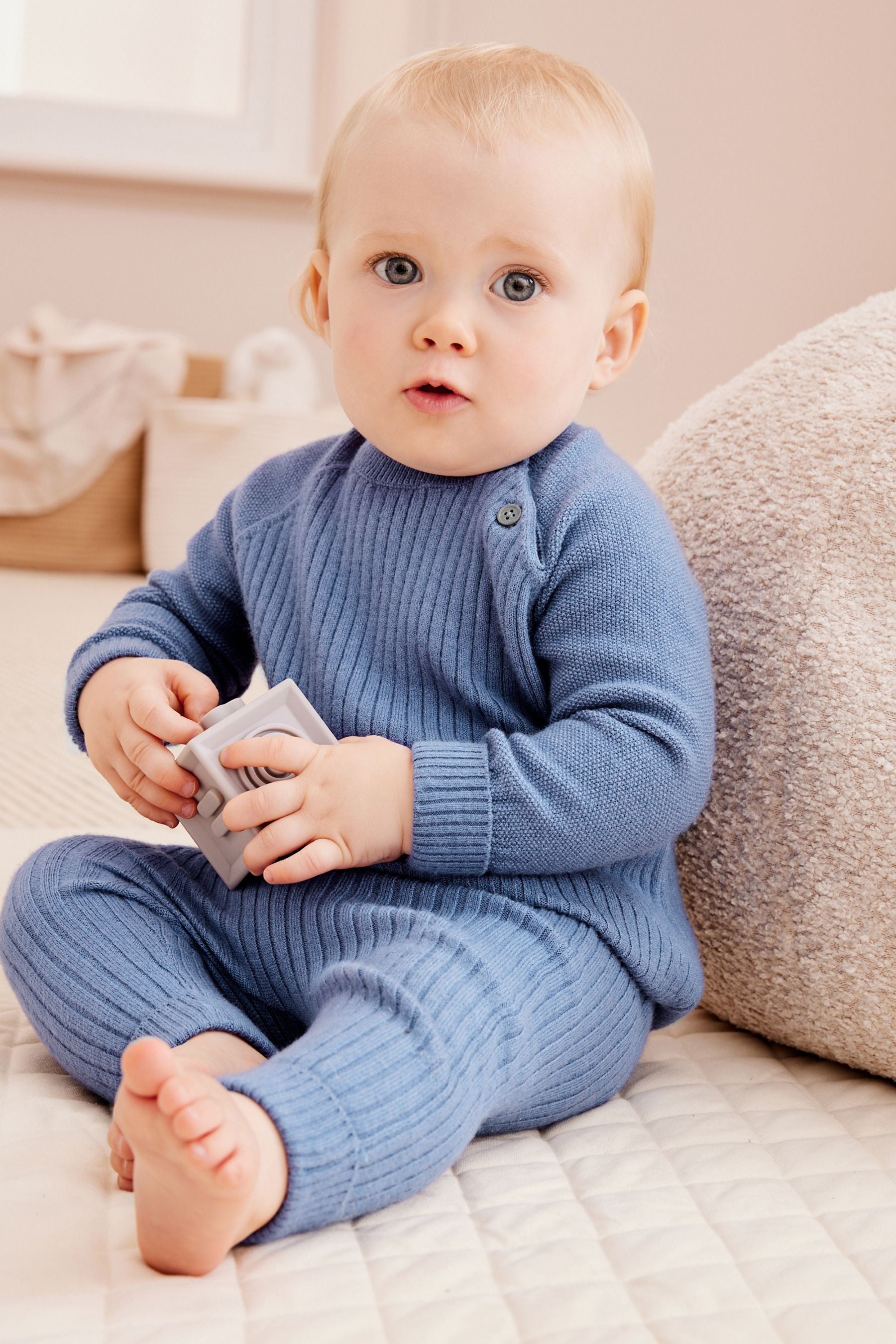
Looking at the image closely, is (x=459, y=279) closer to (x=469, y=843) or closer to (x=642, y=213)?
(x=642, y=213)

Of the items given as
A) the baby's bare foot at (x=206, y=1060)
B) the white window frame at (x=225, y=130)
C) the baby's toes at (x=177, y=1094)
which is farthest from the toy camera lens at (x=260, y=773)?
the white window frame at (x=225, y=130)

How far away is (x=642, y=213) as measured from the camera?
724mm

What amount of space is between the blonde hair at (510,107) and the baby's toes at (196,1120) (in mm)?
471

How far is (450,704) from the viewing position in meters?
0.69

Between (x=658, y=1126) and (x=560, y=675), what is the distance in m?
0.22

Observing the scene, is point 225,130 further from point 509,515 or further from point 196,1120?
point 196,1120

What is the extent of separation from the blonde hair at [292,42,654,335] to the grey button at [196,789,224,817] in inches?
Answer: 12.5

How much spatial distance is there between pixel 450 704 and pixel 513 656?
0.05 meters

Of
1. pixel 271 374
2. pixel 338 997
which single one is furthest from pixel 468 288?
pixel 271 374

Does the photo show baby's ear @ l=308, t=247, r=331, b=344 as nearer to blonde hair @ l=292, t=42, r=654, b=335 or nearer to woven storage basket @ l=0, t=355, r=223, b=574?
blonde hair @ l=292, t=42, r=654, b=335

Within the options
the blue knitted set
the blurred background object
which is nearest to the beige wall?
the blurred background object

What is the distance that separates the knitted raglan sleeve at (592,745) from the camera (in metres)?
0.61

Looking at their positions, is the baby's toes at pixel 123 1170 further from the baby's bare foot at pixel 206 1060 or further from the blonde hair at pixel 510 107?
the blonde hair at pixel 510 107

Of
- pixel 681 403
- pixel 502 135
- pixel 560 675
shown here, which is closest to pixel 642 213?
pixel 502 135
